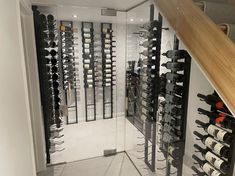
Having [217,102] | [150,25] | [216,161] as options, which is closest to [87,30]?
[150,25]

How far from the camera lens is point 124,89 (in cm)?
337

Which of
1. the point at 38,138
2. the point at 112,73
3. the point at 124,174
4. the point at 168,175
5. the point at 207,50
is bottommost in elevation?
the point at 124,174

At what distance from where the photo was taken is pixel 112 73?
4.10 meters

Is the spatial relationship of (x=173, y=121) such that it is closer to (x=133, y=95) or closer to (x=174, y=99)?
(x=174, y=99)

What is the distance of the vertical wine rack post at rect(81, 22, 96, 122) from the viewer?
3.88 m

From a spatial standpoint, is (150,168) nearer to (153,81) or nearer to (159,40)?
(153,81)

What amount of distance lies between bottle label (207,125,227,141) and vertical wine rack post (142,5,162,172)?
86 cm

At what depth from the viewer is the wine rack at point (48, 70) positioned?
253 centimetres

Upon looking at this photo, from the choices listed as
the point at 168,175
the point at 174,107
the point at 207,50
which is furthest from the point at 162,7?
the point at 168,175

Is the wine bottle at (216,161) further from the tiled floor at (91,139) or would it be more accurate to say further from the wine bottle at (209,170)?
the tiled floor at (91,139)

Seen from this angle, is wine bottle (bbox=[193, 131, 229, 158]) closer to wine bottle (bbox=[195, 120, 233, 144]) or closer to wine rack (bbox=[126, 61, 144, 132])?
wine bottle (bbox=[195, 120, 233, 144])

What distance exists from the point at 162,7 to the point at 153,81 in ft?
2.97

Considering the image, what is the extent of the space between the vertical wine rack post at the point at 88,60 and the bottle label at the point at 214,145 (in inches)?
115

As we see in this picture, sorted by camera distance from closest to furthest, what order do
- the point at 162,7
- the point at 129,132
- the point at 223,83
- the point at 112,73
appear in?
the point at 223,83 < the point at 162,7 < the point at 129,132 < the point at 112,73
